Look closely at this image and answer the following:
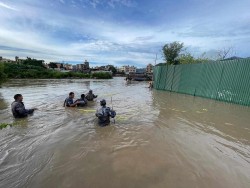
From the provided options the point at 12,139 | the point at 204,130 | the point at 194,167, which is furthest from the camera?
the point at 204,130

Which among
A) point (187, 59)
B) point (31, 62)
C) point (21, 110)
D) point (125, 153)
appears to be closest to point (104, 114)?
point (125, 153)

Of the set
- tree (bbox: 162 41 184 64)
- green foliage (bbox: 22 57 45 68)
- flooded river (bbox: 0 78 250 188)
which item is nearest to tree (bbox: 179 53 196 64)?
tree (bbox: 162 41 184 64)

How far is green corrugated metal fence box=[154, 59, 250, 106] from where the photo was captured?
13680 mm

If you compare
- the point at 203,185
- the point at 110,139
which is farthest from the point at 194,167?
the point at 110,139

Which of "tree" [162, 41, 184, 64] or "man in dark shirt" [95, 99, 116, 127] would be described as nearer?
"man in dark shirt" [95, 99, 116, 127]

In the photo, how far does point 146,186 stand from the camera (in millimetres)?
3799

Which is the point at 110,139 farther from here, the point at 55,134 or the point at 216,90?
the point at 216,90

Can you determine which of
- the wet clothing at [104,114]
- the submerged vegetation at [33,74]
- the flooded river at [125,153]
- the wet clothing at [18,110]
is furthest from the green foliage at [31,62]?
the wet clothing at [104,114]

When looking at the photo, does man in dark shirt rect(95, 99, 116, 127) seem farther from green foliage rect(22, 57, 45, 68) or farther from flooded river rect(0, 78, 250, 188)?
green foliage rect(22, 57, 45, 68)

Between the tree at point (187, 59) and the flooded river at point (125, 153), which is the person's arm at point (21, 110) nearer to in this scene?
the flooded river at point (125, 153)

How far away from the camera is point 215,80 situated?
53.1ft

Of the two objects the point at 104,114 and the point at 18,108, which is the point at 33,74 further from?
the point at 104,114

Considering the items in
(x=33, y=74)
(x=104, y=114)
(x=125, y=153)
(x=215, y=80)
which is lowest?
(x=33, y=74)

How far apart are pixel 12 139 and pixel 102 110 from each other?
3.02 metres
